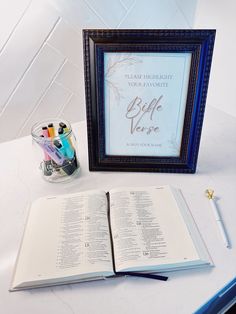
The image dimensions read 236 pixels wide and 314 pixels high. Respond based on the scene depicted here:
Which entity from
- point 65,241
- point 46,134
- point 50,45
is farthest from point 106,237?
point 50,45

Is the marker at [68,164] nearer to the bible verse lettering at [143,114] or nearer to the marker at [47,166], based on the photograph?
the marker at [47,166]

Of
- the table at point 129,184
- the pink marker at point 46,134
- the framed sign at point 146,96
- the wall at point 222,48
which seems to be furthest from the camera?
the wall at point 222,48

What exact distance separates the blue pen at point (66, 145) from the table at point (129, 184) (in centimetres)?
6

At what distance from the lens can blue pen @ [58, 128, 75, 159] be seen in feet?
2.28

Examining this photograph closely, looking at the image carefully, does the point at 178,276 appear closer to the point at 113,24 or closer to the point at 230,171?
the point at 230,171

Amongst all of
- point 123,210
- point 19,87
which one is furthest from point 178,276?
point 19,87

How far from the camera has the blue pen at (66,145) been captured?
70 cm

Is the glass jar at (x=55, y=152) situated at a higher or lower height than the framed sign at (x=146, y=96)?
lower

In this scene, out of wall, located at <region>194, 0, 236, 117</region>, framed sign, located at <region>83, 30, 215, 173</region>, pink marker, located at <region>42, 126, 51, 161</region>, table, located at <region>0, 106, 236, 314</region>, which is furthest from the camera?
wall, located at <region>194, 0, 236, 117</region>

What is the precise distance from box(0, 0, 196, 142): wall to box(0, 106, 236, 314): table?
0.09m

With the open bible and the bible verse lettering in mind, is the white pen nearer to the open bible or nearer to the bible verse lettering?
the open bible

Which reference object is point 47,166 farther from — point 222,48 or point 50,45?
point 222,48

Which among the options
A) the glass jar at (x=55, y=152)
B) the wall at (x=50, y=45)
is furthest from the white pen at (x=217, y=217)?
the wall at (x=50, y=45)

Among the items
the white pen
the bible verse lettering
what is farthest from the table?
the bible verse lettering
